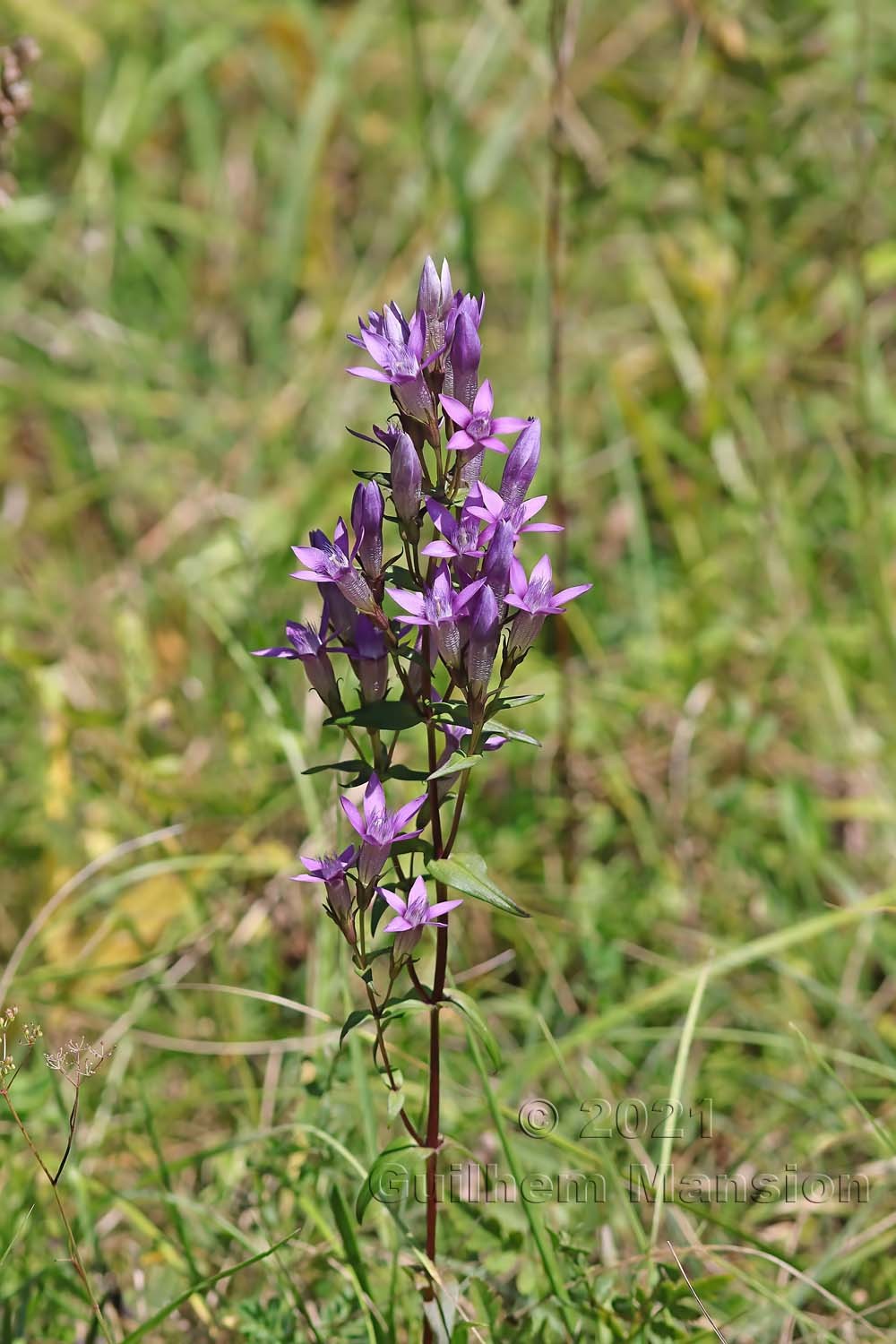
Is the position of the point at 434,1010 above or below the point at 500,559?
below

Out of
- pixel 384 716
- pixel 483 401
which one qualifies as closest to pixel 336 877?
pixel 384 716

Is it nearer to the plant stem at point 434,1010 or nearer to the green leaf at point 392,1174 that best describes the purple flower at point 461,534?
the plant stem at point 434,1010

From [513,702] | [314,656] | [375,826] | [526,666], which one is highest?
[526,666]

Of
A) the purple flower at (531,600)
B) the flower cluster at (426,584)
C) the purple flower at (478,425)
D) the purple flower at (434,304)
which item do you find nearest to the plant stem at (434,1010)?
the flower cluster at (426,584)

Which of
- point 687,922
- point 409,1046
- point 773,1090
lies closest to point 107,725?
point 409,1046

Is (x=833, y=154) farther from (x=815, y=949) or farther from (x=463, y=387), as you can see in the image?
(x=463, y=387)

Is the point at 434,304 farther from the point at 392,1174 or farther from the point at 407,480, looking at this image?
the point at 392,1174

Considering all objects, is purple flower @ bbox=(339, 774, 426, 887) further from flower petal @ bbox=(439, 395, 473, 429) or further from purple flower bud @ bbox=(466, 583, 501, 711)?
flower petal @ bbox=(439, 395, 473, 429)
